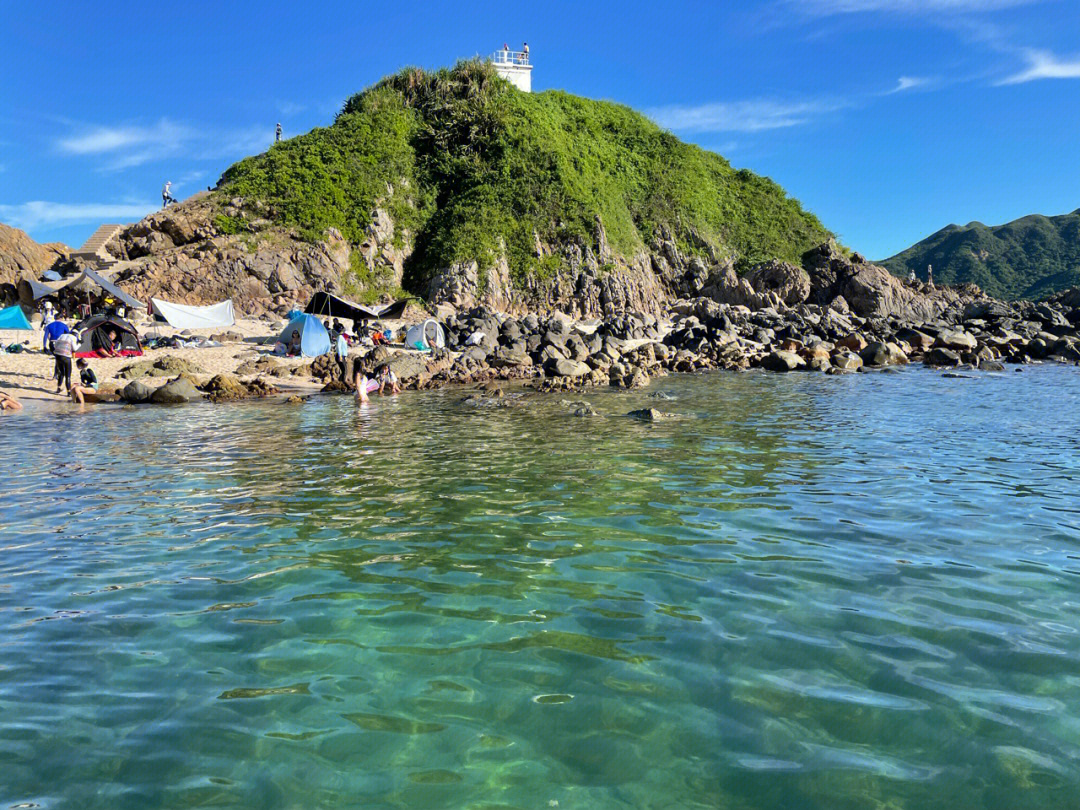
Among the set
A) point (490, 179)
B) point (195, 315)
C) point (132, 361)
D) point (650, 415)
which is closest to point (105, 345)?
point (132, 361)

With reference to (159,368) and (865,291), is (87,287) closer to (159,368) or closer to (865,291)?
(159,368)

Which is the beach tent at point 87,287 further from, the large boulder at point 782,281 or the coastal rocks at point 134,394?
the large boulder at point 782,281

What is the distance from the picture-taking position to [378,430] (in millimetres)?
15180

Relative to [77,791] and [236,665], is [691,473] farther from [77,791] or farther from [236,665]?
[77,791]

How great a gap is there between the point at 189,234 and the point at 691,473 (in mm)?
40297

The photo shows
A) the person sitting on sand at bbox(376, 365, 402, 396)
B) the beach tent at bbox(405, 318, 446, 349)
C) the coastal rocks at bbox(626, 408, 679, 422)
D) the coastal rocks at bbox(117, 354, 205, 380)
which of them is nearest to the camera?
the coastal rocks at bbox(626, 408, 679, 422)

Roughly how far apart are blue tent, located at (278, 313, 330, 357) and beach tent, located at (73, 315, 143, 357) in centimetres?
582

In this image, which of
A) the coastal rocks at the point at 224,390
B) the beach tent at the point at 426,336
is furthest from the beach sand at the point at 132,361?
the beach tent at the point at 426,336

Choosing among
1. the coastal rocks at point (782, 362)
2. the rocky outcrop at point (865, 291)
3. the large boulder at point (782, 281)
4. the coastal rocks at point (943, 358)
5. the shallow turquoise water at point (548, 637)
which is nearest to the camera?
the shallow turquoise water at point (548, 637)

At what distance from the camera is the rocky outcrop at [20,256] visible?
1738 inches

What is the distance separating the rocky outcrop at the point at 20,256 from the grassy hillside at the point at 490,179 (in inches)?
538

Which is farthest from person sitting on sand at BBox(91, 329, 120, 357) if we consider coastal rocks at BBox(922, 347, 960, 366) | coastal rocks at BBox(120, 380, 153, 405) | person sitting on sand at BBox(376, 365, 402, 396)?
coastal rocks at BBox(922, 347, 960, 366)

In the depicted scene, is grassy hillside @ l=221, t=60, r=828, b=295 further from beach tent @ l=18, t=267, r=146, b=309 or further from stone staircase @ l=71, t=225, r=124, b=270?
beach tent @ l=18, t=267, r=146, b=309

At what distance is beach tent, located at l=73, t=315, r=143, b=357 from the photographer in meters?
26.5
